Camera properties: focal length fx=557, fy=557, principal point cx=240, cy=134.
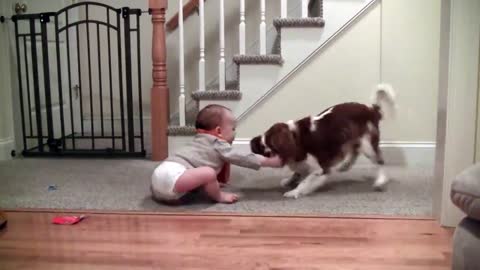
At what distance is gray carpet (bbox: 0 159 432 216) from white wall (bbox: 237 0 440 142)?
1.18 feet

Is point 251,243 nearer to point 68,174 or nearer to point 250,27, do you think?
point 68,174

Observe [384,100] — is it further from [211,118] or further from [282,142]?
[211,118]

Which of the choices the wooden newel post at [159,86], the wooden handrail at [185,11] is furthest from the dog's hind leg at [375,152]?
the wooden handrail at [185,11]

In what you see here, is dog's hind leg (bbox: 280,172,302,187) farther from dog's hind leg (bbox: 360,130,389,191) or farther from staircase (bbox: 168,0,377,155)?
staircase (bbox: 168,0,377,155)

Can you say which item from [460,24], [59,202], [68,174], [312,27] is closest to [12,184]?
[68,174]

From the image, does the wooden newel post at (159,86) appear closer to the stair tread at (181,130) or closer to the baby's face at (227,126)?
the stair tread at (181,130)

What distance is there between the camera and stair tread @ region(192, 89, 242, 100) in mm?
3229

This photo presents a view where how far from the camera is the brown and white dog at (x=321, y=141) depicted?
97.1 inches

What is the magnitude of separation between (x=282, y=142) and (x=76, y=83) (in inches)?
93.7

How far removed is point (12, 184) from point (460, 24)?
2176 millimetres

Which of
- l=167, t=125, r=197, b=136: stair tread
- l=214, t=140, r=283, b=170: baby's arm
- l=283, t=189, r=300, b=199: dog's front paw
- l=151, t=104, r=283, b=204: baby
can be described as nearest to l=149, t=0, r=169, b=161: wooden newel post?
l=167, t=125, r=197, b=136: stair tread

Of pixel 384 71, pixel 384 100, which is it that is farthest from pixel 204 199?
pixel 384 71

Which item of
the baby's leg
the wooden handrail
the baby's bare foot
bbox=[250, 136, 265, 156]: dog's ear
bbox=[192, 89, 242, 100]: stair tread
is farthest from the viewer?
the wooden handrail

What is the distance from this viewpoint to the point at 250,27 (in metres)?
3.94
